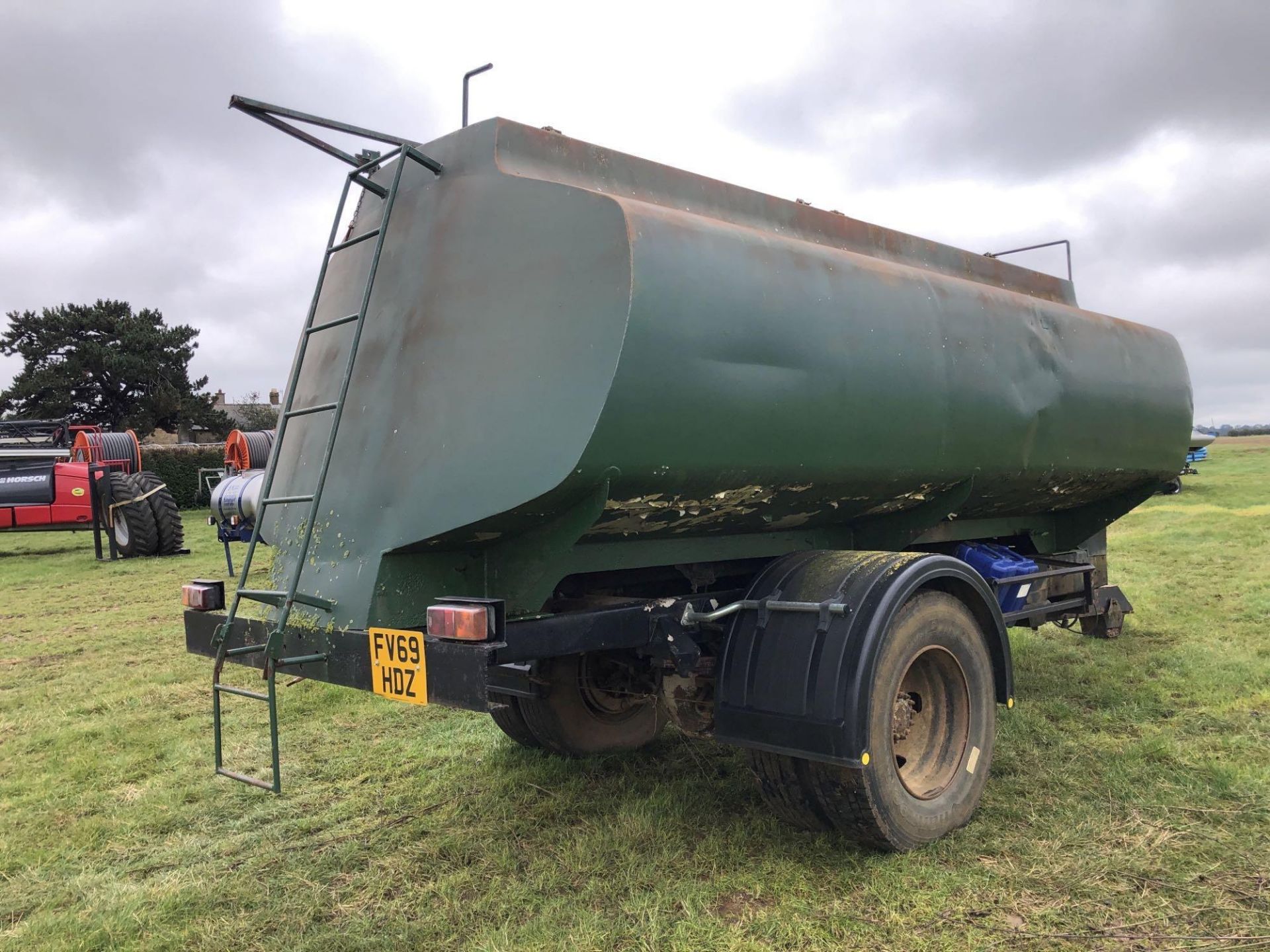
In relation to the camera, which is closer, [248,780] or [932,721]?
[248,780]

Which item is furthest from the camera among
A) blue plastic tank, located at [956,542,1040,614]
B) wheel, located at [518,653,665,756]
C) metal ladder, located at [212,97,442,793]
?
blue plastic tank, located at [956,542,1040,614]

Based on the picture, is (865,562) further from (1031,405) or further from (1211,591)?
(1211,591)

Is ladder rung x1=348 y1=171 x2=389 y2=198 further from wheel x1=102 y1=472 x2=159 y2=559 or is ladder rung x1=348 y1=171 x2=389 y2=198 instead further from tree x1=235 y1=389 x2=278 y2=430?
tree x1=235 y1=389 x2=278 y2=430

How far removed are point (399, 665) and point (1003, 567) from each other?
3.64 metres

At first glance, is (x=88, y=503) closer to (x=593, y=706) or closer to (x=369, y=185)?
(x=593, y=706)

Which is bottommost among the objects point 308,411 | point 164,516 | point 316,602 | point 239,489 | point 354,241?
point 316,602

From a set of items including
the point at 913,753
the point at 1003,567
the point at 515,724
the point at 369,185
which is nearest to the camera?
the point at 369,185

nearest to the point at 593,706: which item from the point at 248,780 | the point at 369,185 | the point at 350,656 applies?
the point at 350,656

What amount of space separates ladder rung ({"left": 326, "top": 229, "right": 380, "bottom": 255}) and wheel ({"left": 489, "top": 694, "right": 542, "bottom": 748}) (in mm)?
2257

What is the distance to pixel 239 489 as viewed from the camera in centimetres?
1065

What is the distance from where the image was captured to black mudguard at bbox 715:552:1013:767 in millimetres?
3297

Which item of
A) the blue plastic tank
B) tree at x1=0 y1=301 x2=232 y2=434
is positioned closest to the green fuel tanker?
the blue plastic tank

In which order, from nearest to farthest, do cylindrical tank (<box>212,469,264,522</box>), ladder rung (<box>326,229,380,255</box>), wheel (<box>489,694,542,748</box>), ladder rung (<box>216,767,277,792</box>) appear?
1. ladder rung (<box>216,767,277,792</box>)
2. ladder rung (<box>326,229,380,255</box>)
3. wheel (<box>489,694,542,748</box>)
4. cylindrical tank (<box>212,469,264,522</box>)

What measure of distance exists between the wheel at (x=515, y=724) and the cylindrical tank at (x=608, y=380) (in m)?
1.41
